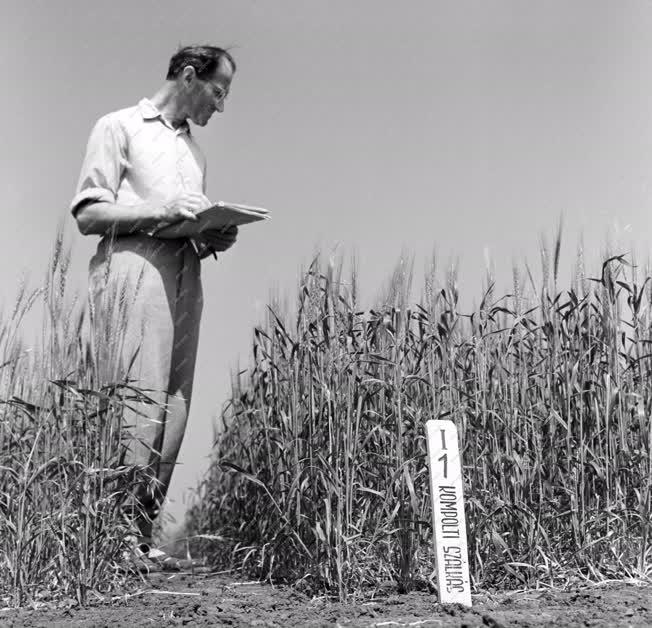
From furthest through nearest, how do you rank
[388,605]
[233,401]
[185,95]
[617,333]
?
[233,401]
[185,95]
[617,333]
[388,605]

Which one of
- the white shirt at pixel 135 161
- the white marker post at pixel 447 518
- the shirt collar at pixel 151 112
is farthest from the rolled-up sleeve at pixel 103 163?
the white marker post at pixel 447 518

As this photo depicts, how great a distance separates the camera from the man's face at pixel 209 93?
135 inches

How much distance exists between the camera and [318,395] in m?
2.97

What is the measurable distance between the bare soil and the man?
21.2 inches

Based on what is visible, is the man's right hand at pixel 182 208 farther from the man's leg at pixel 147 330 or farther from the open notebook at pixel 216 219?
the man's leg at pixel 147 330

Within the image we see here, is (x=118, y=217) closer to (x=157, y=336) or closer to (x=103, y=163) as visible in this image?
(x=103, y=163)

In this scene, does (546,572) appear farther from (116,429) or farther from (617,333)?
(116,429)

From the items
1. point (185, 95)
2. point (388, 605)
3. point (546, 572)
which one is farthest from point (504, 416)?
point (185, 95)

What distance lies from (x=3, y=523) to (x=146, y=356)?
771 millimetres

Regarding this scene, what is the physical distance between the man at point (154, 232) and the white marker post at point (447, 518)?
1.12 meters

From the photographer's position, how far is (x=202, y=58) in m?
3.41

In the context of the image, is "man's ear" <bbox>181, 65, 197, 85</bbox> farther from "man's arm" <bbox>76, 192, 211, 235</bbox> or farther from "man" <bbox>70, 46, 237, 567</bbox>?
"man's arm" <bbox>76, 192, 211, 235</bbox>

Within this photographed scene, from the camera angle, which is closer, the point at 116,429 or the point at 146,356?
the point at 116,429

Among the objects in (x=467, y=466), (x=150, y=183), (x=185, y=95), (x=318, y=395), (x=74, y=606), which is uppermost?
(x=185, y=95)
